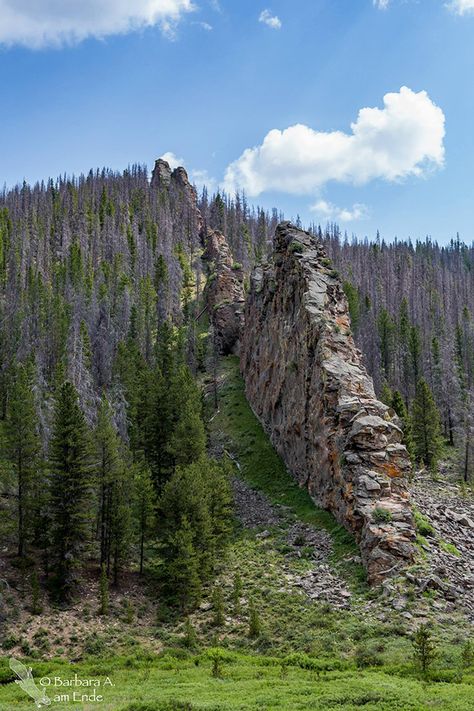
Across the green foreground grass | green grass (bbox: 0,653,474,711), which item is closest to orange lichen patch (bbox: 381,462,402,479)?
the green foreground grass

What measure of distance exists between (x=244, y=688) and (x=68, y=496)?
18766 millimetres

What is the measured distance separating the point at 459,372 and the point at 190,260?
6691 centimetres

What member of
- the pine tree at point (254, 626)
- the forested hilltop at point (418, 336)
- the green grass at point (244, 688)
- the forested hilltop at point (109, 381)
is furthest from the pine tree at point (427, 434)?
the green grass at point (244, 688)

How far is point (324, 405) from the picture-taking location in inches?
1710

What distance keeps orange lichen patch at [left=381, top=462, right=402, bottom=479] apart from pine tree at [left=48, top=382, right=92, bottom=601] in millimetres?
20063

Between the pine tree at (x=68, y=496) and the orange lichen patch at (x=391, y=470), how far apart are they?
20063mm

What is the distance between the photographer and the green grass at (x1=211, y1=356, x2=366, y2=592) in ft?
113

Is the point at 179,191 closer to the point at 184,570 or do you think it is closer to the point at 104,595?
the point at 184,570

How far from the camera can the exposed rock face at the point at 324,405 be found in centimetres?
3406

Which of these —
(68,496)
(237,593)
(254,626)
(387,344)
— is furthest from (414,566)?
(387,344)

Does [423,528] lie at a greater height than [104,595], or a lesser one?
greater


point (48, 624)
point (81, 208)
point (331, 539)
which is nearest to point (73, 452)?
point (48, 624)

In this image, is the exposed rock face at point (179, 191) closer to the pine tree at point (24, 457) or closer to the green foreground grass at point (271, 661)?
the pine tree at point (24, 457)

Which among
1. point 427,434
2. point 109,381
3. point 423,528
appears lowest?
point 423,528
